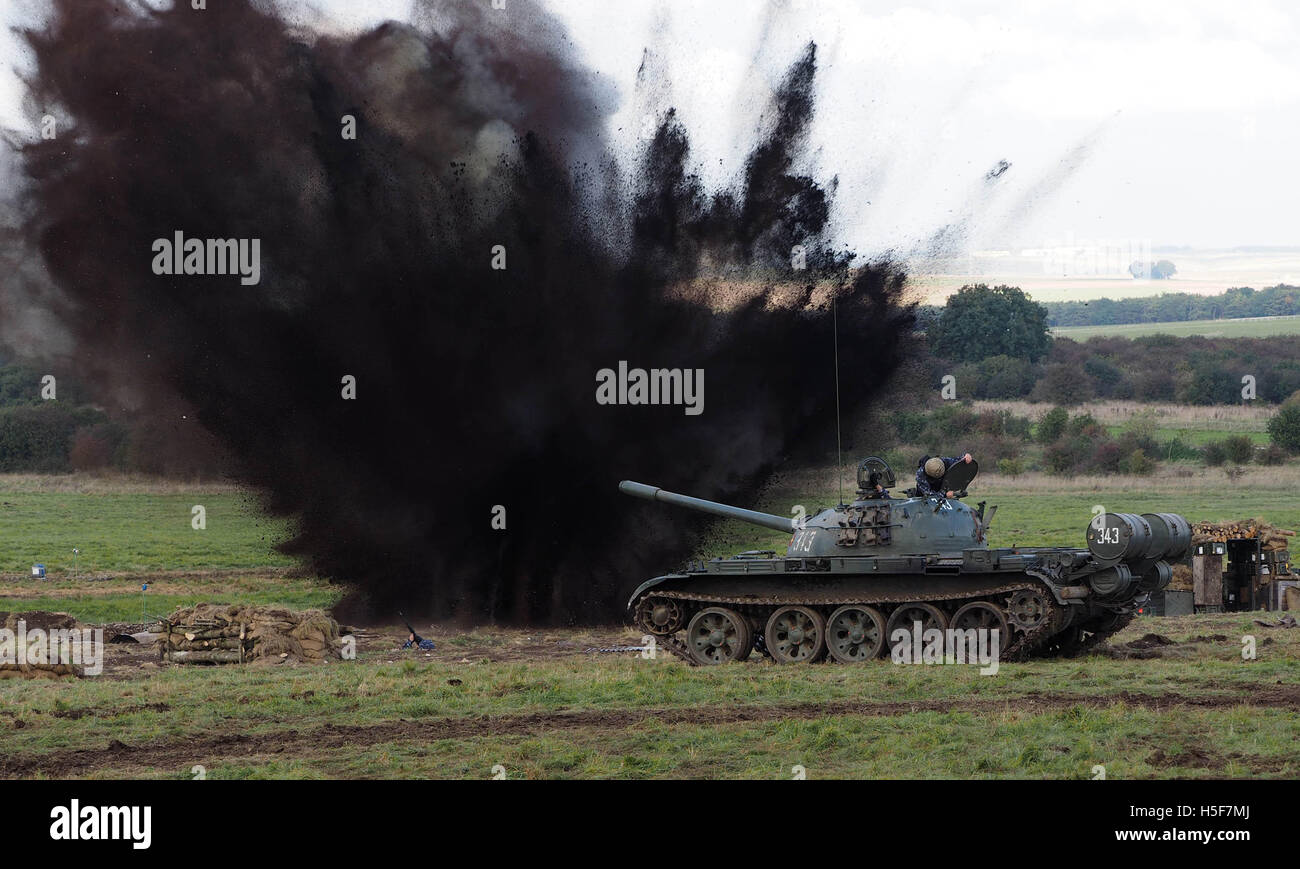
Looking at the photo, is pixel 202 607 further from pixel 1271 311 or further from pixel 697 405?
pixel 1271 311

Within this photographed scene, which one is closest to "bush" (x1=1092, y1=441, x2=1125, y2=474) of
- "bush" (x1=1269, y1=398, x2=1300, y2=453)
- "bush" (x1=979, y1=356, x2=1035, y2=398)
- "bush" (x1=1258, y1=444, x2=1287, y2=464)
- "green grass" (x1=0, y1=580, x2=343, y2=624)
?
"bush" (x1=1258, y1=444, x2=1287, y2=464)

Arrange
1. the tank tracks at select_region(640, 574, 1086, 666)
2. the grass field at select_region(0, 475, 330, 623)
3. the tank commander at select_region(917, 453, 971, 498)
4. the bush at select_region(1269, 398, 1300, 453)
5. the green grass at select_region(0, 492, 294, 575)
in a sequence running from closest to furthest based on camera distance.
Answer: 1. the tank tracks at select_region(640, 574, 1086, 666)
2. the tank commander at select_region(917, 453, 971, 498)
3. the grass field at select_region(0, 475, 330, 623)
4. the green grass at select_region(0, 492, 294, 575)
5. the bush at select_region(1269, 398, 1300, 453)

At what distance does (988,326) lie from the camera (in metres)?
80.1

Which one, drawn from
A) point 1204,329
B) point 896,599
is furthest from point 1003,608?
point 1204,329

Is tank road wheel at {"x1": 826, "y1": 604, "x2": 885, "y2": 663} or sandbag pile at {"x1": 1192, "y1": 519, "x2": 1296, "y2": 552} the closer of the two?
tank road wheel at {"x1": 826, "y1": 604, "x2": 885, "y2": 663}

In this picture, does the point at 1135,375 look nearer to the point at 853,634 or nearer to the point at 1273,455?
the point at 1273,455

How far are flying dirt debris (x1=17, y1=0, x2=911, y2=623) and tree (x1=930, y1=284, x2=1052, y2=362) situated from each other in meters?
43.8

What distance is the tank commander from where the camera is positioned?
25.2 metres

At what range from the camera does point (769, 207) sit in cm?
3609

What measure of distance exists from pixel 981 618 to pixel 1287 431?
4925cm

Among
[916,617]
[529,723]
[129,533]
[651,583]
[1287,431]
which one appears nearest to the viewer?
[529,723]

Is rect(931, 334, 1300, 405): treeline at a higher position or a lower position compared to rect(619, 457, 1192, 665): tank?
higher

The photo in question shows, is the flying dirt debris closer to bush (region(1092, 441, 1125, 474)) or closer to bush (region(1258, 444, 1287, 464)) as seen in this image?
bush (region(1092, 441, 1125, 474))

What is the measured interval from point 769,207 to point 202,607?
15.7 m
